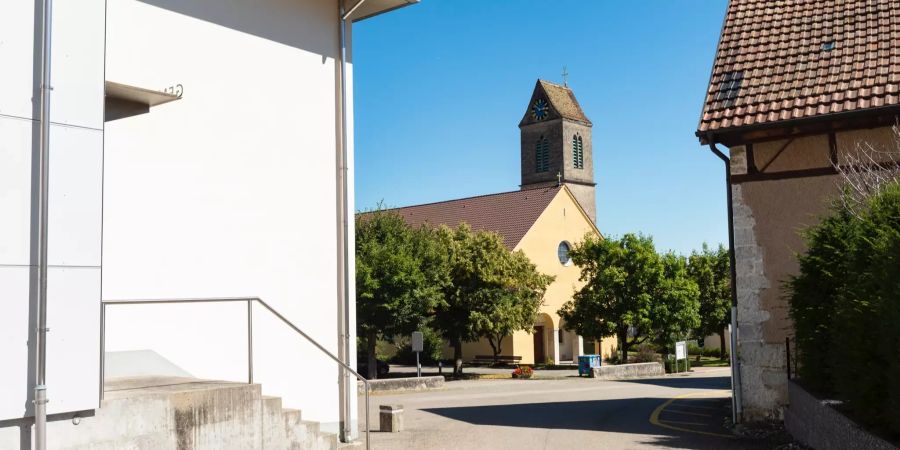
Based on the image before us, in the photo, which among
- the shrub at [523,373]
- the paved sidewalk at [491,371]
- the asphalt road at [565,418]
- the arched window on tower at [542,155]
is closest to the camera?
the asphalt road at [565,418]

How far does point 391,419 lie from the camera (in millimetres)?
15766

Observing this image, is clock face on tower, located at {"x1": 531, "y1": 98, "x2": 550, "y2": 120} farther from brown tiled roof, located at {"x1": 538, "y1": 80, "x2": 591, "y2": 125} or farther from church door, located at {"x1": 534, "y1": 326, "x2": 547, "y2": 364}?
church door, located at {"x1": 534, "y1": 326, "x2": 547, "y2": 364}

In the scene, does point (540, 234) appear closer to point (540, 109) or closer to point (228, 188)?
point (540, 109)

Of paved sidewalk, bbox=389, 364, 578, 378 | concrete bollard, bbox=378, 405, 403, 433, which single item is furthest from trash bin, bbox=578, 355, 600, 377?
concrete bollard, bbox=378, 405, 403, 433

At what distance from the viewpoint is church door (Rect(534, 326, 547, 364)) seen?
169ft

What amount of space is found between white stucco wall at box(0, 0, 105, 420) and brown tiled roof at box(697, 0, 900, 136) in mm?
11123

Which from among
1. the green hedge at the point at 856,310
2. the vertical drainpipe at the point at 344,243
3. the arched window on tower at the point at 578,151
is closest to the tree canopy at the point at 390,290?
the vertical drainpipe at the point at 344,243

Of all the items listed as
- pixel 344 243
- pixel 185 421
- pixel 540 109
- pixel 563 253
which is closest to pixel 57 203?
pixel 185 421

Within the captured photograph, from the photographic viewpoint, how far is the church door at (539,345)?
5162cm

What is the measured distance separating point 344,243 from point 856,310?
23.8 ft

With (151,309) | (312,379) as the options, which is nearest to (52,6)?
(151,309)

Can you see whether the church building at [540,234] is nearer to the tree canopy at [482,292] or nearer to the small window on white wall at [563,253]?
the small window on white wall at [563,253]

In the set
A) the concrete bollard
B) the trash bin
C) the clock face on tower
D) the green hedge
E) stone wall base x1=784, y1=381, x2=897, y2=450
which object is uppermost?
the clock face on tower

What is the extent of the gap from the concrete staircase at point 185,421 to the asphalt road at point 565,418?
16.2 feet
